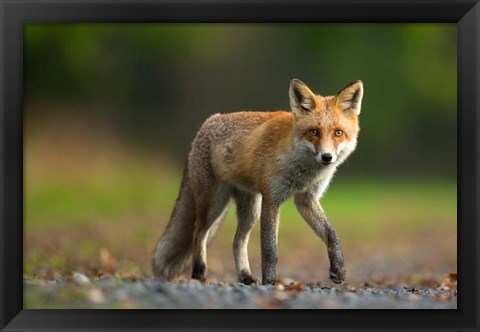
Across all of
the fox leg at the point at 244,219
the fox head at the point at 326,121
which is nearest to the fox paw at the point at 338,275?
the fox head at the point at 326,121

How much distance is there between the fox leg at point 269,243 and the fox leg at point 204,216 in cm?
94

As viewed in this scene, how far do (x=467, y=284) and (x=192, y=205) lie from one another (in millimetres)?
3810

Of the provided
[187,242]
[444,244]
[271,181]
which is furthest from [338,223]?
[271,181]

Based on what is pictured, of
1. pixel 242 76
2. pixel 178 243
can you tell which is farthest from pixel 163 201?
pixel 178 243

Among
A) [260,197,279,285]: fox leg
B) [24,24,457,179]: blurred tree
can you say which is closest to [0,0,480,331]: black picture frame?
[260,197,279,285]: fox leg

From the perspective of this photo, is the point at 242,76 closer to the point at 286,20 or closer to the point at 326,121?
the point at 326,121

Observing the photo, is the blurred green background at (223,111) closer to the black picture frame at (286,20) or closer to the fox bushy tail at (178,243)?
the fox bushy tail at (178,243)

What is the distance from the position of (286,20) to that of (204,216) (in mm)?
3101

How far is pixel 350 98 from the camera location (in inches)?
291

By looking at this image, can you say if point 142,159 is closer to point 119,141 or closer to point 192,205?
point 119,141

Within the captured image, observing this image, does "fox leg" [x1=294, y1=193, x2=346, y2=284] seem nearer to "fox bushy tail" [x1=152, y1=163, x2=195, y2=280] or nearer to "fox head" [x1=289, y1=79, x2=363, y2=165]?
"fox head" [x1=289, y1=79, x2=363, y2=165]

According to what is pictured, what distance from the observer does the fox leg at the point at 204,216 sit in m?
8.25

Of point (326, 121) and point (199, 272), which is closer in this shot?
point (326, 121)

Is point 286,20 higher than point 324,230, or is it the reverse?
point 286,20
